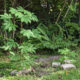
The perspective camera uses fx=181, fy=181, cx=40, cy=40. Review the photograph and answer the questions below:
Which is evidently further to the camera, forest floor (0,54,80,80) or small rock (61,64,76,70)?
small rock (61,64,76,70)

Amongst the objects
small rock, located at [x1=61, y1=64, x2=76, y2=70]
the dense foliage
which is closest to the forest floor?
small rock, located at [x1=61, y1=64, x2=76, y2=70]

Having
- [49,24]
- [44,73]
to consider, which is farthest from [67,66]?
[49,24]

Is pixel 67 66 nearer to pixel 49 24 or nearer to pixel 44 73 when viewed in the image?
pixel 44 73

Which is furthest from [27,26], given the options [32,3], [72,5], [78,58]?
[78,58]

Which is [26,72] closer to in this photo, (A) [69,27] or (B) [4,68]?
(B) [4,68]

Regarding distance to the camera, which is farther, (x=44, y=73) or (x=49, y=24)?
(x=49, y=24)

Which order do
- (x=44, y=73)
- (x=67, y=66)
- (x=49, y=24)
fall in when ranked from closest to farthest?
(x=44, y=73) → (x=67, y=66) → (x=49, y=24)

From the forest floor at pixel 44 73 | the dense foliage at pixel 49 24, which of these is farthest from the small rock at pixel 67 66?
the dense foliage at pixel 49 24

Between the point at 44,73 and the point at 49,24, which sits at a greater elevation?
the point at 49,24

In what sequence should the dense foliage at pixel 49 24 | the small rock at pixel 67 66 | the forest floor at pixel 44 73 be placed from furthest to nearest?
the dense foliage at pixel 49 24 < the small rock at pixel 67 66 < the forest floor at pixel 44 73

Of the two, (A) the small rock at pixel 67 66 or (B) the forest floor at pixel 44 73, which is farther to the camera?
(A) the small rock at pixel 67 66

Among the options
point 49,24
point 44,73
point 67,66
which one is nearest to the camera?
point 44,73

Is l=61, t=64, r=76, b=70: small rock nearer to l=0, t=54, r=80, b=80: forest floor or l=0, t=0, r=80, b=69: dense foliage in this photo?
l=0, t=54, r=80, b=80: forest floor

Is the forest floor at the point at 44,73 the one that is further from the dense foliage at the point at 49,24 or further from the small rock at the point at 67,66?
the dense foliage at the point at 49,24
